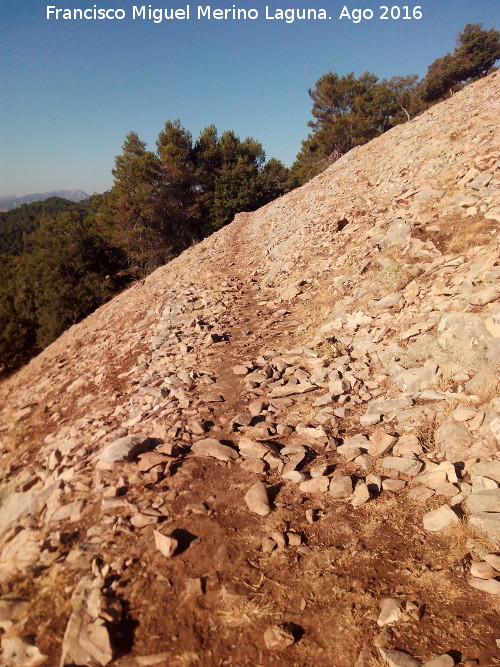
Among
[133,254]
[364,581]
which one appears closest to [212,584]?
[364,581]

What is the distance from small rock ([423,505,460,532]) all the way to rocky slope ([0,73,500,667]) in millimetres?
14

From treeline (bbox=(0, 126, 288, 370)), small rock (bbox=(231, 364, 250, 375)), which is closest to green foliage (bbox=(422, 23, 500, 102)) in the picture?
treeline (bbox=(0, 126, 288, 370))

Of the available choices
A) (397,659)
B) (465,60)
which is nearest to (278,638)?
(397,659)

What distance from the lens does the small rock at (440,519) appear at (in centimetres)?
290

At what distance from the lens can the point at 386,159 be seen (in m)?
15.6

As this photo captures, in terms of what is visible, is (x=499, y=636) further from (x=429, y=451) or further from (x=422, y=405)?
(x=422, y=405)

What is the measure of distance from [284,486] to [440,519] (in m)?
→ 1.33

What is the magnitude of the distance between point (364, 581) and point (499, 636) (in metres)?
0.78

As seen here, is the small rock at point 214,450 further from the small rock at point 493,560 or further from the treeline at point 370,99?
the treeline at point 370,99

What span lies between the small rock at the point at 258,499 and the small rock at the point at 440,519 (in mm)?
1270

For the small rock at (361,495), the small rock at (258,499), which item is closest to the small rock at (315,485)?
the small rock at (361,495)

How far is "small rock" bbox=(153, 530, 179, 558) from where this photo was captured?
2.82 metres

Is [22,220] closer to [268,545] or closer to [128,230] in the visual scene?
[128,230]

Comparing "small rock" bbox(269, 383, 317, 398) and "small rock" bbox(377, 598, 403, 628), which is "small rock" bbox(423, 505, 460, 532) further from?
"small rock" bbox(269, 383, 317, 398)
